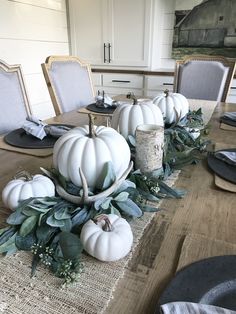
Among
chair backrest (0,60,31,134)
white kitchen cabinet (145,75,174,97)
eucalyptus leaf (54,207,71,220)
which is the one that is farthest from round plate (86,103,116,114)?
white kitchen cabinet (145,75,174,97)

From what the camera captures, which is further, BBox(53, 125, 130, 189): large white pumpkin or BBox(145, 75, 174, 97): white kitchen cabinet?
BBox(145, 75, 174, 97): white kitchen cabinet

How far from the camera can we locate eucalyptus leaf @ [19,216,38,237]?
0.53 metres

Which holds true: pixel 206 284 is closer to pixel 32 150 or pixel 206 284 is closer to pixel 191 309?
pixel 191 309

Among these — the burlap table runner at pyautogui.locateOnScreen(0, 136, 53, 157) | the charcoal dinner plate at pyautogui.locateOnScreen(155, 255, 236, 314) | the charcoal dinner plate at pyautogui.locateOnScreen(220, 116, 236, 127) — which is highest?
the charcoal dinner plate at pyautogui.locateOnScreen(155, 255, 236, 314)

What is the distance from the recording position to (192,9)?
320 centimetres

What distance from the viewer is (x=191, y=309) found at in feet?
1.22

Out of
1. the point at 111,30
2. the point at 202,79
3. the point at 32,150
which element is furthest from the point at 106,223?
the point at 111,30

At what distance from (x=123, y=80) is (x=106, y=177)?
300cm

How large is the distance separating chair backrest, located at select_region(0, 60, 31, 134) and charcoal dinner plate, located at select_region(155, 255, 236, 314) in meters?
1.20

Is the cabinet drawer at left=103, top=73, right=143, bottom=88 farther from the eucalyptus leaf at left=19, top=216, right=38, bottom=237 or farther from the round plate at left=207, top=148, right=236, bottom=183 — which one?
the eucalyptus leaf at left=19, top=216, right=38, bottom=237

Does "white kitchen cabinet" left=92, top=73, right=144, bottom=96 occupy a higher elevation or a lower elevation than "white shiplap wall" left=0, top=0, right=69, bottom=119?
lower

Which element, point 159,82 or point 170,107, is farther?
point 159,82

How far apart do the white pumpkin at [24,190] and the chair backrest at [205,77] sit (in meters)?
1.85

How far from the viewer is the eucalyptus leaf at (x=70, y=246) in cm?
47
